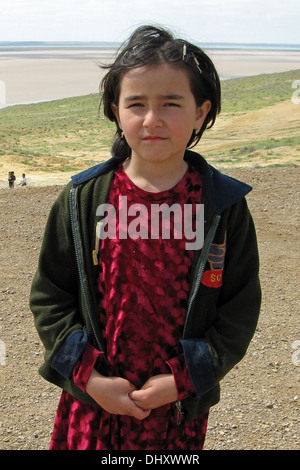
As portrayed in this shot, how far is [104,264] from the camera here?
158 centimetres

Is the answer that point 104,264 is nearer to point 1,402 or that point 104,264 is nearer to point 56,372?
point 56,372

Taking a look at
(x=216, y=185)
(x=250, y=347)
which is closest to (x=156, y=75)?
(x=216, y=185)

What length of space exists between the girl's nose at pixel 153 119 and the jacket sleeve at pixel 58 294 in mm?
307

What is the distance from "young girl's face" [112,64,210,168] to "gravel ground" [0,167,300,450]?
2.01 meters

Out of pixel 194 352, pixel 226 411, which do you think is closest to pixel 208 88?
pixel 194 352

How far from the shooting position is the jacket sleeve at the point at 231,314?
5.09ft

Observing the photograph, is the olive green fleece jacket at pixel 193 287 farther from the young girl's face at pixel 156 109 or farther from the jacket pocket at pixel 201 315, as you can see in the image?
the young girl's face at pixel 156 109

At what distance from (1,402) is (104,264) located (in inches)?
84.8

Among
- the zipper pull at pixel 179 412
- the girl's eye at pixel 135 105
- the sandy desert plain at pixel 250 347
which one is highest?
the girl's eye at pixel 135 105

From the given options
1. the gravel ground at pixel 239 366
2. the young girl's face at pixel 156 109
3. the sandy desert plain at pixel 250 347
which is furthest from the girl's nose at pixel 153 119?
the gravel ground at pixel 239 366

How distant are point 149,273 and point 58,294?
274 millimetres

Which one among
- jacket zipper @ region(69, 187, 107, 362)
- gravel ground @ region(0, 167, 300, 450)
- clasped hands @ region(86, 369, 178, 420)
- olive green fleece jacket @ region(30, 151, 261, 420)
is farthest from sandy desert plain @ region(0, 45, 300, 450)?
clasped hands @ region(86, 369, 178, 420)

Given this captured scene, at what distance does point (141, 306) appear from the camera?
154 cm
